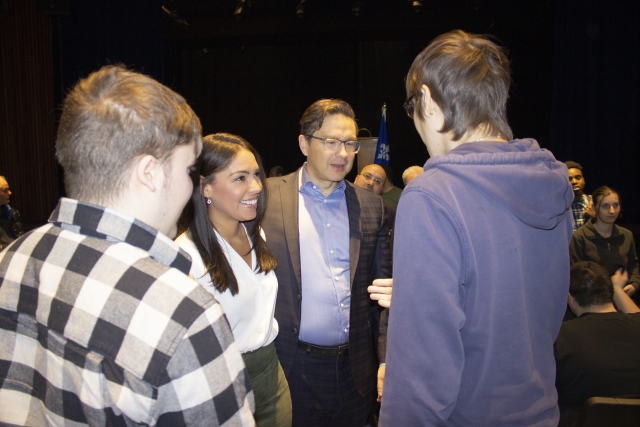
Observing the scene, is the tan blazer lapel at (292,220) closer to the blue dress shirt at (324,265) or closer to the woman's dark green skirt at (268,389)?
the blue dress shirt at (324,265)

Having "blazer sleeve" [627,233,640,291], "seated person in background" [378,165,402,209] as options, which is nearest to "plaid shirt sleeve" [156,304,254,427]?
"blazer sleeve" [627,233,640,291]

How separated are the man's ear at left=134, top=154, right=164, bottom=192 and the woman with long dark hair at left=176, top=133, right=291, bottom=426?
2.38ft

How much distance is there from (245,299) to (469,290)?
0.87m

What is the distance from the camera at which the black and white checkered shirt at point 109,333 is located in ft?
2.20

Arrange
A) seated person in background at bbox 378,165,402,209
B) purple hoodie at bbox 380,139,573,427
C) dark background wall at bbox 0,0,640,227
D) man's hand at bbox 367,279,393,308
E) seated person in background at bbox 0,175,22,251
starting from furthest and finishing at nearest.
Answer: dark background wall at bbox 0,0,640,227 → seated person in background at bbox 378,165,402,209 → seated person in background at bbox 0,175,22,251 → man's hand at bbox 367,279,393,308 → purple hoodie at bbox 380,139,573,427

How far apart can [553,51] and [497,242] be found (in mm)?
8051

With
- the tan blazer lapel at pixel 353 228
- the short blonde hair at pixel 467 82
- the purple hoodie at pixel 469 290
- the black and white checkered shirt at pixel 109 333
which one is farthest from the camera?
the tan blazer lapel at pixel 353 228

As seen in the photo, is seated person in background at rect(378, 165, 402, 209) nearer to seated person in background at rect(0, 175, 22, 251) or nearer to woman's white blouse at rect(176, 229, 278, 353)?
woman's white blouse at rect(176, 229, 278, 353)

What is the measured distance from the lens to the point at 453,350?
2.82 ft

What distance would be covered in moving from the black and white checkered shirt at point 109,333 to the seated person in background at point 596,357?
62.9 inches

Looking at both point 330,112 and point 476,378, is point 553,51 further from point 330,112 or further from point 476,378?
point 476,378

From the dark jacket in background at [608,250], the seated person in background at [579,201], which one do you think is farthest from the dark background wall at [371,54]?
the dark jacket in background at [608,250]

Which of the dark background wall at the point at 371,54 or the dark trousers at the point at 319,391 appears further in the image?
the dark background wall at the point at 371,54

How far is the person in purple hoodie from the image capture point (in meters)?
0.85
